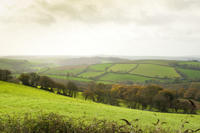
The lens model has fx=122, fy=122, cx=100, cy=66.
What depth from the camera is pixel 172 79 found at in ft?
294

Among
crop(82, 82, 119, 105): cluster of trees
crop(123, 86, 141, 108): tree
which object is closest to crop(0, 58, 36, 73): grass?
crop(82, 82, 119, 105): cluster of trees

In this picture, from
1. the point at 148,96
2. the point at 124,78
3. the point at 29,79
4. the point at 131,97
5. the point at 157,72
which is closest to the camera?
the point at 148,96

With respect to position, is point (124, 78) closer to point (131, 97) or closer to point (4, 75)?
point (131, 97)

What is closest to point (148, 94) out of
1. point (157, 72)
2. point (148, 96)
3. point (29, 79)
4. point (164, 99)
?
point (148, 96)

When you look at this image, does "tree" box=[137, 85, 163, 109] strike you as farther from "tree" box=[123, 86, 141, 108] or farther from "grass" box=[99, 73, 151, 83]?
"grass" box=[99, 73, 151, 83]

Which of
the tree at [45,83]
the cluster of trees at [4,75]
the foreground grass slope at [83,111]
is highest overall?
the foreground grass slope at [83,111]

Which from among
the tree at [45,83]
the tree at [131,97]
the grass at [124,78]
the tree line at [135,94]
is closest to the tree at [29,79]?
the tree line at [135,94]

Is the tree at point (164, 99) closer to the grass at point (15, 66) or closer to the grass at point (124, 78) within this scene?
the grass at point (124, 78)

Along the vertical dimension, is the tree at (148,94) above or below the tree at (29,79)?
below

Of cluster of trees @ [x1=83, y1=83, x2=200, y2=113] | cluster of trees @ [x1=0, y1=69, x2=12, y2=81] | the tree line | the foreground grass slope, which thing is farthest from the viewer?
cluster of trees @ [x1=0, y1=69, x2=12, y2=81]

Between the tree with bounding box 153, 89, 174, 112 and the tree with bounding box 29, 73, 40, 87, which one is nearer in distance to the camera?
the tree with bounding box 153, 89, 174, 112

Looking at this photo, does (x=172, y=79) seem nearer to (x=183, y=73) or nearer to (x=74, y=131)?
(x=183, y=73)

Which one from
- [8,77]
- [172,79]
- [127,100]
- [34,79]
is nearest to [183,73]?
[172,79]

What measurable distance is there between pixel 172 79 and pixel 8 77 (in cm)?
9884
